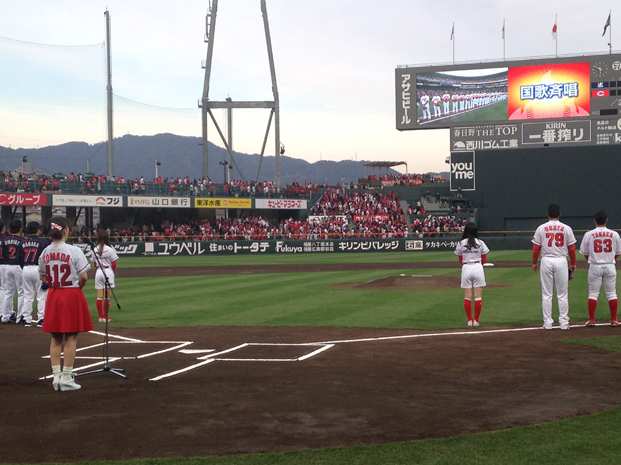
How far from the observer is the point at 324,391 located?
276 inches

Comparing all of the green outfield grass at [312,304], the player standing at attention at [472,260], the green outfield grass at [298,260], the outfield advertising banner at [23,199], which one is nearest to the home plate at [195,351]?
the green outfield grass at [312,304]

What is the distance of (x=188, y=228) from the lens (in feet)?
165

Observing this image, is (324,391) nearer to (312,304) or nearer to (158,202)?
(312,304)

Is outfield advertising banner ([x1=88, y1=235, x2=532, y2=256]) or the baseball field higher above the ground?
outfield advertising banner ([x1=88, y1=235, x2=532, y2=256])

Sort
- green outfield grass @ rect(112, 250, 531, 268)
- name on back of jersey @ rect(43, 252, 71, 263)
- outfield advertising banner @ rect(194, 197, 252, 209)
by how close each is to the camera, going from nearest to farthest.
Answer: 1. name on back of jersey @ rect(43, 252, 71, 263)
2. green outfield grass @ rect(112, 250, 531, 268)
3. outfield advertising banner @ rect(194, 197, 252, 209)

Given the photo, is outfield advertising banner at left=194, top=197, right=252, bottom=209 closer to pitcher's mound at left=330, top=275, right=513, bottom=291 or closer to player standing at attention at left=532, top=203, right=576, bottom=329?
pitcher's mound at left=330, top=275, right=513, bottom=291

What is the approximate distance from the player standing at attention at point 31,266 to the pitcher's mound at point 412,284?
9371 mm

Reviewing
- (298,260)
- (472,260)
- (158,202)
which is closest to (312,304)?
(472,260)

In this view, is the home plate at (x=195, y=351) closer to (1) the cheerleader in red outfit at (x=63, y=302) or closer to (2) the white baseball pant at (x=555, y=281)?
(1) the cheerleader in red outfit at (x=63, y=302)

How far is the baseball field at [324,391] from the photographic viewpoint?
511 cm

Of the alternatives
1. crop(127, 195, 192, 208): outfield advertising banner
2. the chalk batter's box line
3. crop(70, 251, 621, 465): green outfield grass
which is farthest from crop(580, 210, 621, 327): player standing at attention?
crop(127, 195, 192, 208): outfield advertising banner

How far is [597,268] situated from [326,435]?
7.83m

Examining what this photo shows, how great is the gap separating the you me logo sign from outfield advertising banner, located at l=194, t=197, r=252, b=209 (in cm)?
1753

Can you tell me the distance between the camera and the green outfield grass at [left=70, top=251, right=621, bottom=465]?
15.9 ft
